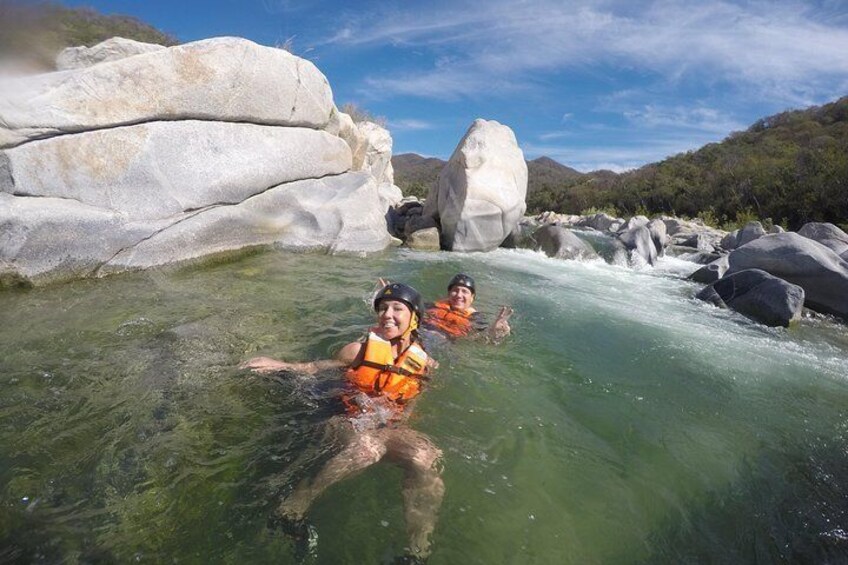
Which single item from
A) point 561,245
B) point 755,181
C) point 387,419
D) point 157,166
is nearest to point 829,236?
point 561,245

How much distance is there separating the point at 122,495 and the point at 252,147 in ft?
28.0

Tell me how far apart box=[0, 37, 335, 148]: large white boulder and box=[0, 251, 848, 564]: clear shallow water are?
9.41 feet

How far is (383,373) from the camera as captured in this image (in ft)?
12.0

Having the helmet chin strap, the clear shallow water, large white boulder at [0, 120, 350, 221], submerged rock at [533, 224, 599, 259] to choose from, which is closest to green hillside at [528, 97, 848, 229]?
submerged rock at [533, 224, 599, 259]

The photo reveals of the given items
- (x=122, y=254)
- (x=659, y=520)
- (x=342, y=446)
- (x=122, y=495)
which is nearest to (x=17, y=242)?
(x=122, y=254)

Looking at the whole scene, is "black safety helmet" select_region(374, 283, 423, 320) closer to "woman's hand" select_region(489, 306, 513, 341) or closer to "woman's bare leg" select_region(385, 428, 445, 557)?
"woman's bare leg" select_region(385, 428, 445, 557)

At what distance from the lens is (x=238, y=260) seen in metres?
9.29

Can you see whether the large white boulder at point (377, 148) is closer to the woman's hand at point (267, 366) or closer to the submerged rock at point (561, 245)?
the submerged rock at point (561, 245)

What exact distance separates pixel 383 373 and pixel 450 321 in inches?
98.2

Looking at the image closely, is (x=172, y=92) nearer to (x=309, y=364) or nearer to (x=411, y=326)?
(x=309, y=364)

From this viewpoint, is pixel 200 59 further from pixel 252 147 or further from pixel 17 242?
pixel 17 242

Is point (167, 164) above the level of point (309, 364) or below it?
above

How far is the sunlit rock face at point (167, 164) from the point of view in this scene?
7.02 m

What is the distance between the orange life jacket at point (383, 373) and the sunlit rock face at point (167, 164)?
5.97m
